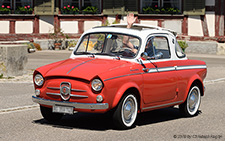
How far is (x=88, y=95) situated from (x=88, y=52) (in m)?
1.71

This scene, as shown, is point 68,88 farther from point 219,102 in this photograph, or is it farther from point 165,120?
point 219,102

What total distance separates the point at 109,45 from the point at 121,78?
4.36 feet

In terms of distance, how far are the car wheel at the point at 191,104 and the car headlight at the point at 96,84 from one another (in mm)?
2677

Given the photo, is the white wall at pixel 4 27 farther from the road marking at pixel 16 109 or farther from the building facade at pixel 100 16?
the road marking at pixel 16 109

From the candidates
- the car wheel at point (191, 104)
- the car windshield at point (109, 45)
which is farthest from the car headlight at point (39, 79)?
the car wheel at point (191, 104)

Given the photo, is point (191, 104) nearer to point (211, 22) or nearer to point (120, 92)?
point (120, 92)

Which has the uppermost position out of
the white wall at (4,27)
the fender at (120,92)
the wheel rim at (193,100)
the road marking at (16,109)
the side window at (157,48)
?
the white wall at (4,27)

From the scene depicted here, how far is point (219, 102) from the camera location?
1273 cm

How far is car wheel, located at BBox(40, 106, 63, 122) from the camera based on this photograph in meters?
9.47

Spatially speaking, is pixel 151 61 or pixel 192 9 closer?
pixel 151 61

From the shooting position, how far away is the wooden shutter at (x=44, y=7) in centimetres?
3052

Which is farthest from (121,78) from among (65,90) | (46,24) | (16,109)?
(46,24)

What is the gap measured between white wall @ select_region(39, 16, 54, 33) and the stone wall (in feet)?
44.8

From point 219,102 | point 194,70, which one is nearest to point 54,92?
point 194,70
